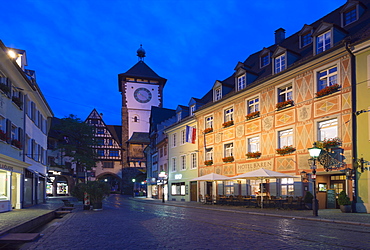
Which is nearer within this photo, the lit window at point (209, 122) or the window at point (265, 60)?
the window at point (265, 60)

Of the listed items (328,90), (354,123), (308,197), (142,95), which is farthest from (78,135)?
(354,123)

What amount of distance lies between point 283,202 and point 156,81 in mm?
62034

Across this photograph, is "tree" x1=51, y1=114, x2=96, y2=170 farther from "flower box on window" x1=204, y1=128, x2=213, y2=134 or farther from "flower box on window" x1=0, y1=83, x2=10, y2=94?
"flower box on window" x1=0, y1=83, x2=10, y2=94

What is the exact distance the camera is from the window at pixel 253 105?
27219mm

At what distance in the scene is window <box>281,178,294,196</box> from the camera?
76.7ft

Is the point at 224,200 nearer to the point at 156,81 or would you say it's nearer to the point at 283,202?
the point at 283,202

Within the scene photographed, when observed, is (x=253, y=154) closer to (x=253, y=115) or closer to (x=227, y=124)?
(x=253, y=115)

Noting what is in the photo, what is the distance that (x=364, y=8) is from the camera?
72.5ft

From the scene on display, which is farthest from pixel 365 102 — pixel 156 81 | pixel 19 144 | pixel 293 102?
pixel 156 81

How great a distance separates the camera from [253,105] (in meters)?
27.8

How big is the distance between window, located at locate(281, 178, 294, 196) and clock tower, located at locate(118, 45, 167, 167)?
185ft

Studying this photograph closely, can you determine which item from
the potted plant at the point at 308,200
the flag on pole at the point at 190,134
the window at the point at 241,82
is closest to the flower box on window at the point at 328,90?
the potted plant at the point at 308,200

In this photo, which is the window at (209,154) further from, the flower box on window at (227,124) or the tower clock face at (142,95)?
the tower clock face at (142,95)

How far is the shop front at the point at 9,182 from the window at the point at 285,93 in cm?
1719
